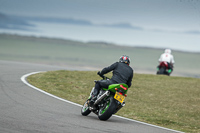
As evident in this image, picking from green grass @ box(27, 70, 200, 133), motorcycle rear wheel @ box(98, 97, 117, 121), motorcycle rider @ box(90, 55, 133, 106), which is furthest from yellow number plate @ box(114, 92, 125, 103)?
green grass @ box(27, 70, 200, 133)

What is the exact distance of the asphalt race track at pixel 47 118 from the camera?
362 inches

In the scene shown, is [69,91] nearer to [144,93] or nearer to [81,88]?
[81,88]

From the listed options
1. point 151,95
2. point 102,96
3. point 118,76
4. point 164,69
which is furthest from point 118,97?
point 164,69

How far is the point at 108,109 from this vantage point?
1112 cm

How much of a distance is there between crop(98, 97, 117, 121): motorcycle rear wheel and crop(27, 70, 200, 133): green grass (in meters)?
2.48

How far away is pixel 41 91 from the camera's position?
1559 centimetres

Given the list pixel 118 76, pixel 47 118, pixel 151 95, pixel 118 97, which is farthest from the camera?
pixel 151 95

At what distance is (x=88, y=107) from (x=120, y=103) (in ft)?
3.47

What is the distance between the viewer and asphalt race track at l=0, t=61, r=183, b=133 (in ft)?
30.2

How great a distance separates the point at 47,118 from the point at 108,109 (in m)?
1.66

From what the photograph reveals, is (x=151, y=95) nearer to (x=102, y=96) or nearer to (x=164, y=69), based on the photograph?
(x=164, y=69)

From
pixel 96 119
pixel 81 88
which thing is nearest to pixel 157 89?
pixel 81 88

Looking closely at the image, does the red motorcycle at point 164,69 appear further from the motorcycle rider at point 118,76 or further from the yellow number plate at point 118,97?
the yellow number plate at point 118,97

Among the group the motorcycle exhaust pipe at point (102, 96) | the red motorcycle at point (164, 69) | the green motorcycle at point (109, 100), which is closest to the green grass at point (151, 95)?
the red motorcycle at point (164, 69)
